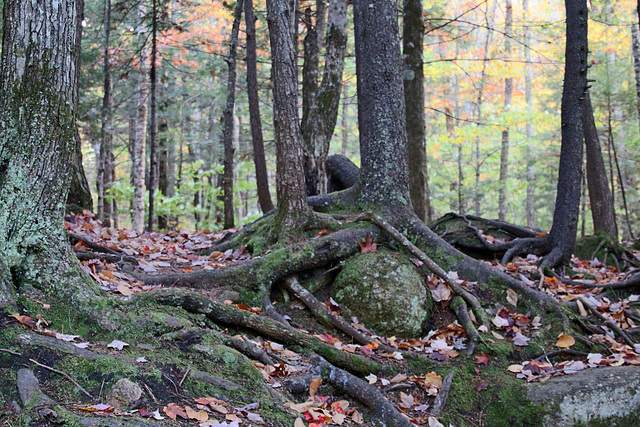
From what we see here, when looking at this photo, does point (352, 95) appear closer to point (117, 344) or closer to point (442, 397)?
point (442, 397)

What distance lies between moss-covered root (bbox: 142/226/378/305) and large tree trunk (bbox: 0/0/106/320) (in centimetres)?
175

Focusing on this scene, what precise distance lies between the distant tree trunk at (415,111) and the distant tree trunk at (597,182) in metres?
2.94

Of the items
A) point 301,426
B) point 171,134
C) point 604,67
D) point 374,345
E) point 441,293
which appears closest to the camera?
point 301,426

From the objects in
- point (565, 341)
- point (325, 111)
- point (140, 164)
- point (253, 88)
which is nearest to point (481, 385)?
point (565, 341)

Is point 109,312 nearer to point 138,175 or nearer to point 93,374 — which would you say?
point 93,374

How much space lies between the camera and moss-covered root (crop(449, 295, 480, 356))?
5.05 m

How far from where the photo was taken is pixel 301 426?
10.2 feet

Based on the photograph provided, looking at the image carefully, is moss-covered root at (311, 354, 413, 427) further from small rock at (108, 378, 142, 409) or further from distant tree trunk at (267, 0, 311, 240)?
distant tree trunk at (267, 0, 311, 240)

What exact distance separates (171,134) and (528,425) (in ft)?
52.8

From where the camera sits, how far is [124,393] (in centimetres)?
274

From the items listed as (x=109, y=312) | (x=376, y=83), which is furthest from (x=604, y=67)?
(x=109, y=312)

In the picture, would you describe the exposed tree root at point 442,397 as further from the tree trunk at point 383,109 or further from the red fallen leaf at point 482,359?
the tree trunk at point 383,109

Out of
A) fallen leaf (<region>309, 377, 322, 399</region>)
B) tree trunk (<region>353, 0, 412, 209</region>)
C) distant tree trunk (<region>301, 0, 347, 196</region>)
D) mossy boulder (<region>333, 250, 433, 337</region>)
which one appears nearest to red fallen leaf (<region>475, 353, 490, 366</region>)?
mossy boulder (<region>333, 250, 433, 337</region>)

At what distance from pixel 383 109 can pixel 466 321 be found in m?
2.98
